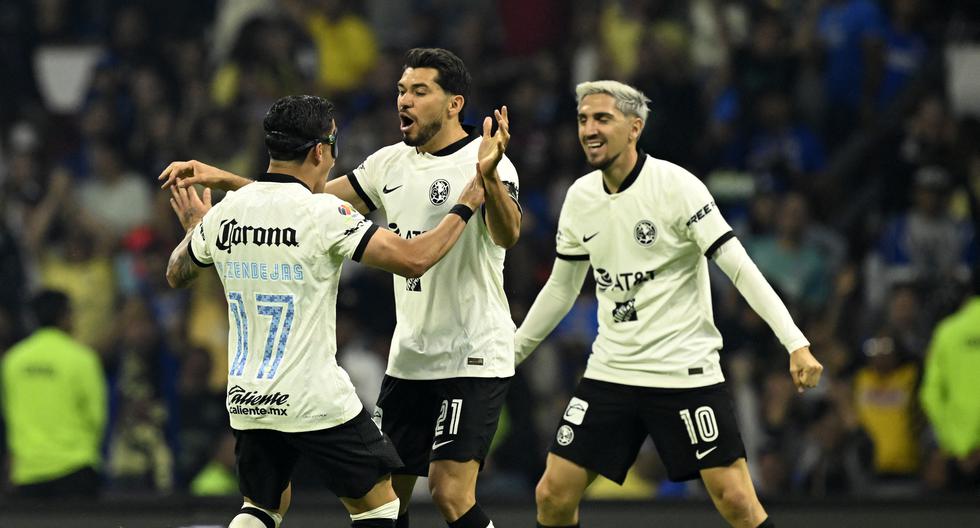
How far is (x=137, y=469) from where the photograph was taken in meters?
11.4

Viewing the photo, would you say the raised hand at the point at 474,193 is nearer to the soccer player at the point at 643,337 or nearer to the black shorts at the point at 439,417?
the black shorts at the point at 439,417

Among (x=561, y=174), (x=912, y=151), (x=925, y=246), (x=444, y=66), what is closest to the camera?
(x=444, y=66)

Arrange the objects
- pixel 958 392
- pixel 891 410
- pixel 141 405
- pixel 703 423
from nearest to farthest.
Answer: pixel 703 423 → pixel 958 392 → pixel 891 410 → pixel 141 405

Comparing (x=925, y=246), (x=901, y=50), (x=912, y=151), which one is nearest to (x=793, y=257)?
(x=925, y=246)

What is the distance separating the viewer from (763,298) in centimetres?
677

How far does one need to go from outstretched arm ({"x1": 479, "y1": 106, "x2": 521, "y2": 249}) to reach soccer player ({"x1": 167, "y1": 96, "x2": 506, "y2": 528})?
0.21 feet

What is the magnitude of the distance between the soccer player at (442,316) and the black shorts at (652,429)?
0.53 meters

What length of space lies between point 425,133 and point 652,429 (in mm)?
1673

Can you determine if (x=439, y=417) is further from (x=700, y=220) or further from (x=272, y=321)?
(x=700, y=220)

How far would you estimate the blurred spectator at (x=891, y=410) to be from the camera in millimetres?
10672

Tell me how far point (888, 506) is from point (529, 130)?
15.4ft

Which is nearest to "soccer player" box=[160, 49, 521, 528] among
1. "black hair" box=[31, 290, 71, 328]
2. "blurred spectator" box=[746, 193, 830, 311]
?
"black hair" box=[31, 290, 71, 328]

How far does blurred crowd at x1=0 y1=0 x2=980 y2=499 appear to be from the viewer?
35.3 feet

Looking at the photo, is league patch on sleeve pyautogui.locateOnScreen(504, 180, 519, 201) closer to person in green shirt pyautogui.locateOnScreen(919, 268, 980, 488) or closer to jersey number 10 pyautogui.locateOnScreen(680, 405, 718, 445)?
jersey number 10 pyautogui.locateOnScreen(680, 405, 718, 445)
